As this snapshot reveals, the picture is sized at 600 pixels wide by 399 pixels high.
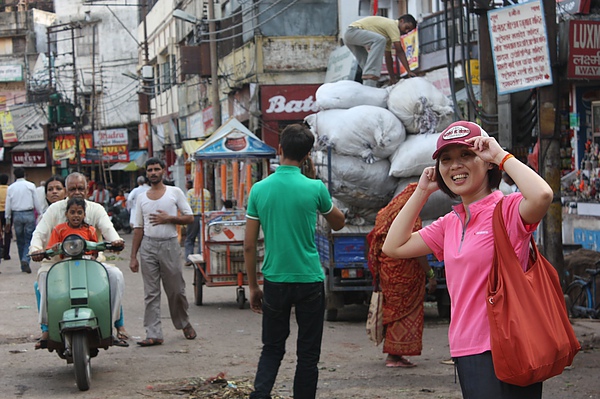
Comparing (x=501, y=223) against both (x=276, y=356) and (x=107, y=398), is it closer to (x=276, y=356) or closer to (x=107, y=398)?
(x=276, y=356)

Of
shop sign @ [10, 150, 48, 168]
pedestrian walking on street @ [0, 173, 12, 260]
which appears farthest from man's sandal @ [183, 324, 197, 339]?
shop sign @ [10, 150, 48, 168]

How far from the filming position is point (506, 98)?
402 inches

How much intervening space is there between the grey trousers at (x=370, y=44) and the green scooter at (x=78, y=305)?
490 cm

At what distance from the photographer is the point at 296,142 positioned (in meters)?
5.97

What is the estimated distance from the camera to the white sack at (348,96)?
10.9 m

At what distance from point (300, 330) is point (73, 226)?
9.40 ft

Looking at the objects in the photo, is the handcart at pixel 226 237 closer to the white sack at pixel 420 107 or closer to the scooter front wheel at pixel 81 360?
the white sack at pixel 420 107

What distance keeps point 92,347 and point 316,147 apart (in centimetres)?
415

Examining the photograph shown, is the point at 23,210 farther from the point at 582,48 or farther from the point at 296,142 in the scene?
the point at 296,142

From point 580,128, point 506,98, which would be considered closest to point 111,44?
point 580,128

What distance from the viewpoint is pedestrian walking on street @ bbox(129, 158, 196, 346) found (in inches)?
372

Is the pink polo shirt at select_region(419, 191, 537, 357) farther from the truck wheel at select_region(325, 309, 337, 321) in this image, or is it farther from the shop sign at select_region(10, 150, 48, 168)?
the shop sign at select_region(10, 150, 48, 168)

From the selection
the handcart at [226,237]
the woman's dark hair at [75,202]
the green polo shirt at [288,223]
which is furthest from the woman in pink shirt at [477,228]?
the handcart at [226,237]

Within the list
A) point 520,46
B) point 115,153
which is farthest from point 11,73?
point 520,46
